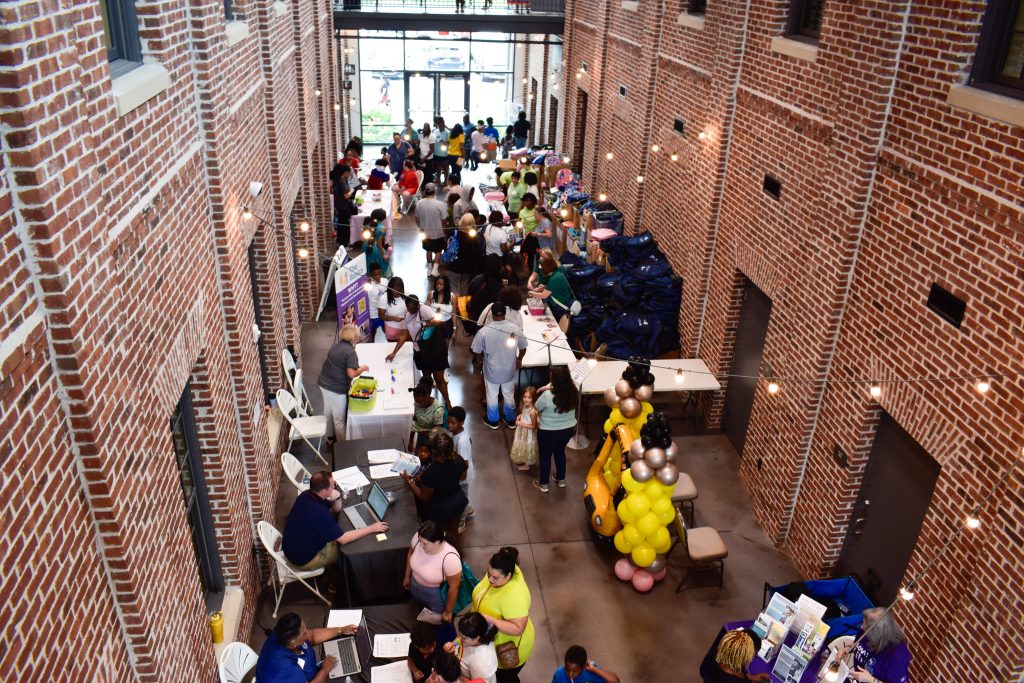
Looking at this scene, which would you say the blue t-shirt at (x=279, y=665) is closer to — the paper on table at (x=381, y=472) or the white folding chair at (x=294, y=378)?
the paper on table at (x=381, y=472)

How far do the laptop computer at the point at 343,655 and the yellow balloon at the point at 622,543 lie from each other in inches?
115

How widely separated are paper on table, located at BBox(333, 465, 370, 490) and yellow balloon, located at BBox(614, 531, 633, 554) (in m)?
2.57

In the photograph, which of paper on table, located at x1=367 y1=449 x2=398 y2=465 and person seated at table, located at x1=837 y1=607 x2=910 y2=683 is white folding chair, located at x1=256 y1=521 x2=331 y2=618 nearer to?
paper on table, located at x1=367 y1=449 x2=398 y2=465

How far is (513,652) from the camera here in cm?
599

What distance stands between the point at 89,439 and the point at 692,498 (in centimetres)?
642

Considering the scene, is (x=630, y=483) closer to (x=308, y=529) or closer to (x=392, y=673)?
(x=392, y=673)

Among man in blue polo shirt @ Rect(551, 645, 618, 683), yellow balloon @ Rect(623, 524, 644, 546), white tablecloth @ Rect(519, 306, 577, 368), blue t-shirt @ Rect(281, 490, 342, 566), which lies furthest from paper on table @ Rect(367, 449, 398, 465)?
man in blue polo shirt @ Rect(551, 645, 618, 683)

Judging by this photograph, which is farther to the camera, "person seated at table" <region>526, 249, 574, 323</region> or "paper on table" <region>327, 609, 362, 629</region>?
"person seated at table" <region>526, 249, 574, 323</region>

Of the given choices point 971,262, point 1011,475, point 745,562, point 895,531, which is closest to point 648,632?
point 745,562

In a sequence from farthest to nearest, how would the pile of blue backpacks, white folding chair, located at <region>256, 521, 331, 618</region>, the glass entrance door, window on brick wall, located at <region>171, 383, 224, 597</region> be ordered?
the glass entrance door
the pile of blue backpacks
white folding chair, located at <region>256, 521, 331, 618</region>
window on brick wall, located at <region>171, 383, 224, 597</region>

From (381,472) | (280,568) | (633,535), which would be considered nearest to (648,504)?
(633,535)

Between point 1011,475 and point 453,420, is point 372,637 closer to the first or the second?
point 453,420

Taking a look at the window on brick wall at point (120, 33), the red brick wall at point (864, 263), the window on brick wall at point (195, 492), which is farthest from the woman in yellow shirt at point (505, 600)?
the window on brick wall at point (120, 33)

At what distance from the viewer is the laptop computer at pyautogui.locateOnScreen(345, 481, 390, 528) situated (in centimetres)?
723
